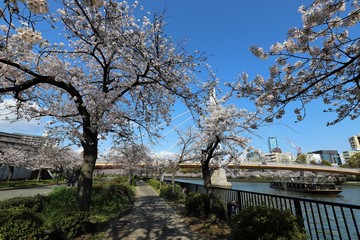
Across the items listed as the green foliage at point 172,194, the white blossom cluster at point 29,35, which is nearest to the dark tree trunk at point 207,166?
the white blossom cluster at point 29,35

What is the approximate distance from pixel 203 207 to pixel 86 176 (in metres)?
4.87

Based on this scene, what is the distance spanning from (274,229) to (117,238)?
15.5 feet

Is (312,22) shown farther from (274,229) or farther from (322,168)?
(322,168)

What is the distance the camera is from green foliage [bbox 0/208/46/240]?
4.41 m

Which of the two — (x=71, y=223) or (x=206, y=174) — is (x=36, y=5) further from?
(x=206, y=174)

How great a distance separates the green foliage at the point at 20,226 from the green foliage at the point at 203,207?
5.50 m

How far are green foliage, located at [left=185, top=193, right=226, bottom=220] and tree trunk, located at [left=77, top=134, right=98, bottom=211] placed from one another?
4449mm

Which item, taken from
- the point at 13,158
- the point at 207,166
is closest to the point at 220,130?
the point at 207,166

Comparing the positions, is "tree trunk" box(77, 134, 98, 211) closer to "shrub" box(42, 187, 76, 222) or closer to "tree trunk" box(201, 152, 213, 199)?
"shrub" box(42, 187, 76, 222)

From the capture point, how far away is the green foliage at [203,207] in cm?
792

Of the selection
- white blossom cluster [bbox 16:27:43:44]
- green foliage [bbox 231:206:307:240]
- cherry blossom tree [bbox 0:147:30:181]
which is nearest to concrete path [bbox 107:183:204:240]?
green foliage [bbox 231:206:307:240]

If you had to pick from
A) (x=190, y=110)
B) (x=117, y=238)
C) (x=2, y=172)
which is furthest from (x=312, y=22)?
(x=2, y=172)

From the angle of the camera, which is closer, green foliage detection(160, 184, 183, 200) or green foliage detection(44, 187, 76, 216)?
green foliage detection(44, 187, 76, 216)

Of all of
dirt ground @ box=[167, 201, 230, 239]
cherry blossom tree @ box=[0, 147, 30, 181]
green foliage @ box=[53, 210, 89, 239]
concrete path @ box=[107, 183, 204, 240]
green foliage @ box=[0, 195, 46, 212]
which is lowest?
concrete path @ box=[107, 183, 204, 240]
